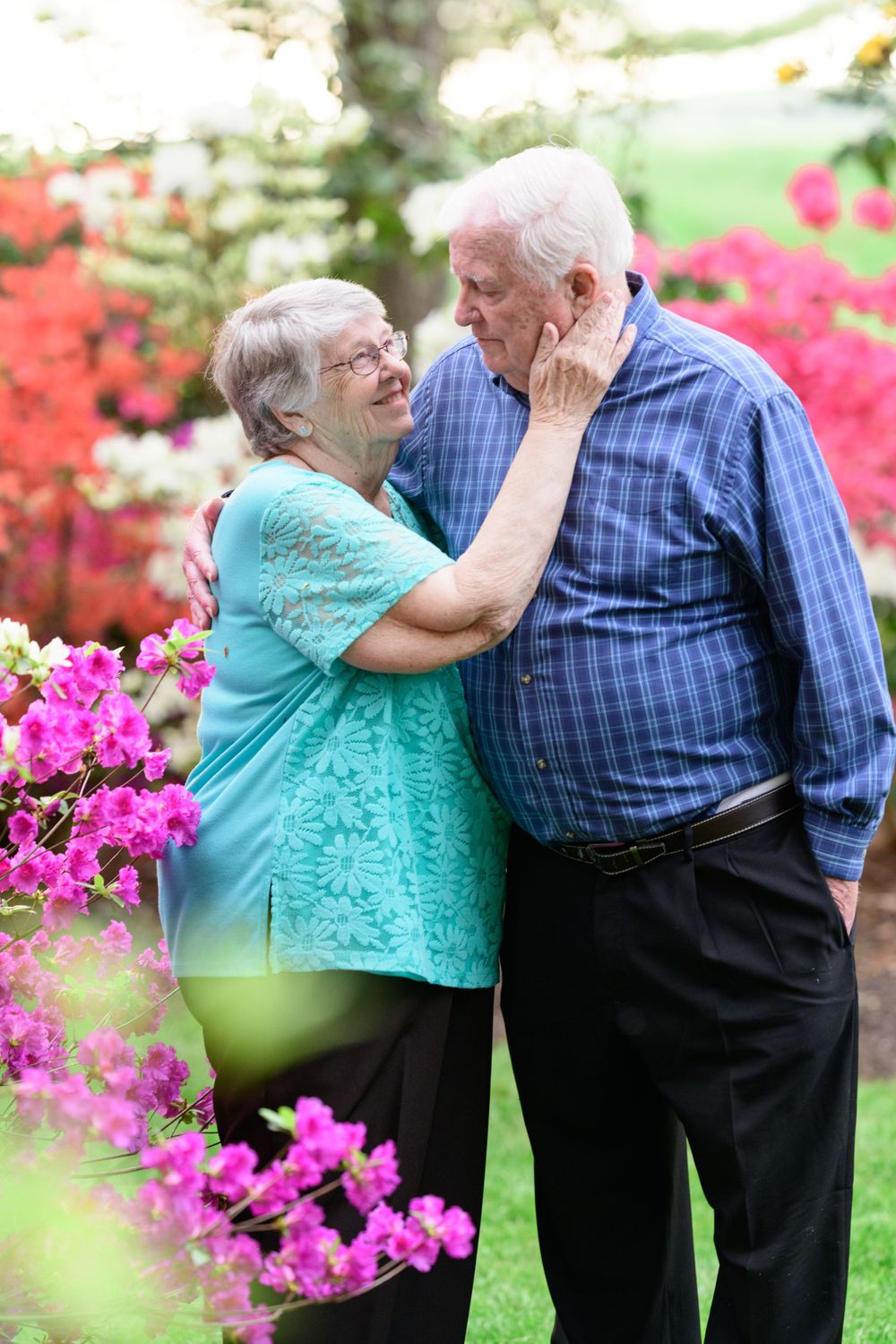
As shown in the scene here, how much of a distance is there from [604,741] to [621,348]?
2.06 feet

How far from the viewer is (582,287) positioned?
7.80 feet

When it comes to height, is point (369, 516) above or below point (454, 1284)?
above

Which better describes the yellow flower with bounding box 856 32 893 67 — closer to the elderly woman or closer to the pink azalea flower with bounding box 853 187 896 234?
the elderly woman

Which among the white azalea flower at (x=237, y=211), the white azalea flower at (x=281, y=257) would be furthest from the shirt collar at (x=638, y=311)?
the white azalea flower at (x=237, y=211)

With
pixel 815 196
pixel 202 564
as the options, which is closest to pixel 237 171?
pixel 815 196

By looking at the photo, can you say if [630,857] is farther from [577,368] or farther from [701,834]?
[577,368]

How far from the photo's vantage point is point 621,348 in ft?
7.78

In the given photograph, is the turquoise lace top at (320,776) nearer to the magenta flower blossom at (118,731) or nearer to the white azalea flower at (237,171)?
the magenta flower blossom at (118,731)

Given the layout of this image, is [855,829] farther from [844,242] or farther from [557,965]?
[844,242]

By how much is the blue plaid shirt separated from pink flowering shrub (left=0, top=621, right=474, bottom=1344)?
1.94ft

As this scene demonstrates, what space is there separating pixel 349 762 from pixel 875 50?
2.53 m

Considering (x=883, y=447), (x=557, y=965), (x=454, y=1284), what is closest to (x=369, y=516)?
(x=557, y=965)

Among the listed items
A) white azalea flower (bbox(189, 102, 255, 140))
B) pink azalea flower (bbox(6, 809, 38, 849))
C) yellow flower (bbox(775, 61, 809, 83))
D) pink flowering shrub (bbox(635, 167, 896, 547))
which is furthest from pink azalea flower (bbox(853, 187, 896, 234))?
pink azalea flower (bbox(6, 809, 38, 849))

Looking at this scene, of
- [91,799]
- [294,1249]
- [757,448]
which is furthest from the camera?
[757,448]
